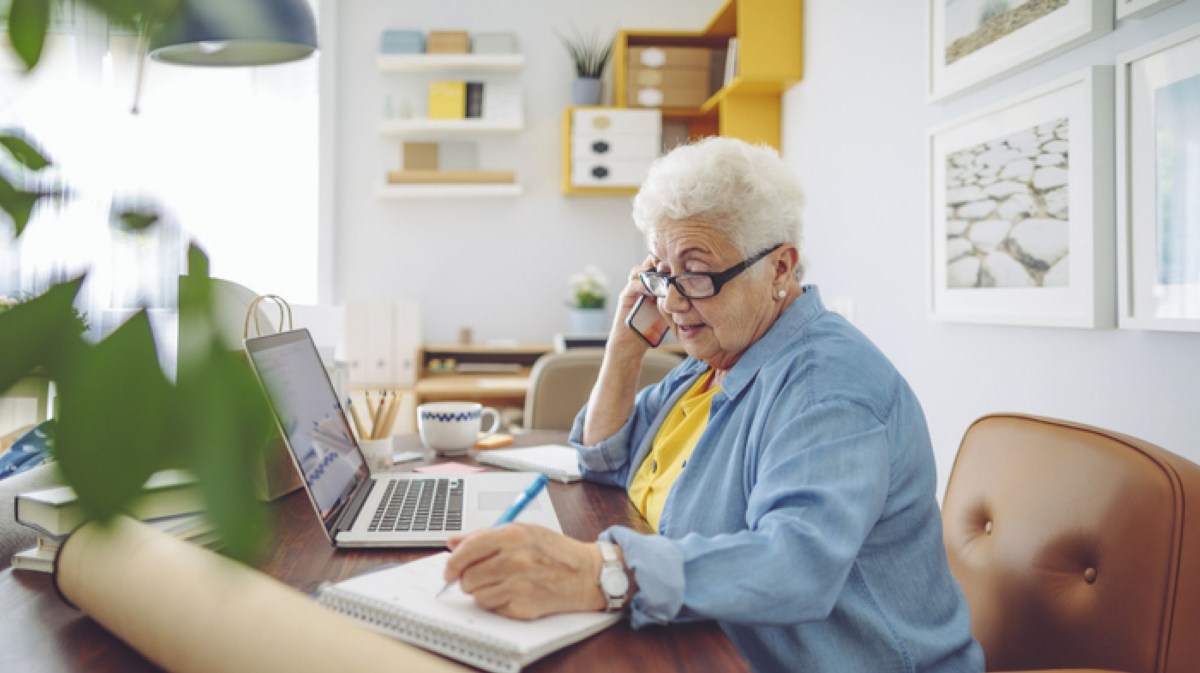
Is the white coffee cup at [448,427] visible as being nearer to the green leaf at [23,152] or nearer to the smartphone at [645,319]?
the smartphone at [645,319]

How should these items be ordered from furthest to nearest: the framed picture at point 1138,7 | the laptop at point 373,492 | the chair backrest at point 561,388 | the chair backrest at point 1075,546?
the chair backrest at point 561,388 → the framed picture at point 1138,7 → the laptop at point 373,492 → the chair backrest at point 1075,546

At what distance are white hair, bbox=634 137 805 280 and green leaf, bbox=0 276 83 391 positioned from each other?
1.14 m

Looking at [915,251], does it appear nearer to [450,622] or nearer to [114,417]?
[450,622]

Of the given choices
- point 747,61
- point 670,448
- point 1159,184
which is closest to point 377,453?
point 670,448

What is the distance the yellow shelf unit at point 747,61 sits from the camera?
332 cm

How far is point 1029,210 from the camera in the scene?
1.90 meters

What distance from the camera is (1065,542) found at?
1.10 m

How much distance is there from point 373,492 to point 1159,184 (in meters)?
1.46

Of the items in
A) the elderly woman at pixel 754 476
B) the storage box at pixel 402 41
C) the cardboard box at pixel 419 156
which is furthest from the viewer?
the cardboard box at pixel 419 156

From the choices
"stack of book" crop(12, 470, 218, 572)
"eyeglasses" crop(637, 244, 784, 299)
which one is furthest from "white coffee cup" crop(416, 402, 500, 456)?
"stack of book" crop(12, 470, 218, 572)

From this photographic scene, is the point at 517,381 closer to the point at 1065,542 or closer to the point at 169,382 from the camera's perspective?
the point at 1065,542

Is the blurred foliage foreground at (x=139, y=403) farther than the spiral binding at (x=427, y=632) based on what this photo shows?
Answer: No

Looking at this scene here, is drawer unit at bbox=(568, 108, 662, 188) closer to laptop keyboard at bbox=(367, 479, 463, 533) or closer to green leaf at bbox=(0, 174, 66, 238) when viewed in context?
laptop keyboard at bbox=(367, 479, 463, 533)

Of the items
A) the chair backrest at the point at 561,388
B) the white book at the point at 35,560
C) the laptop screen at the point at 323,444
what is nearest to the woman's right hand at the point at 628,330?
the laptop screen at the point at 323,444
